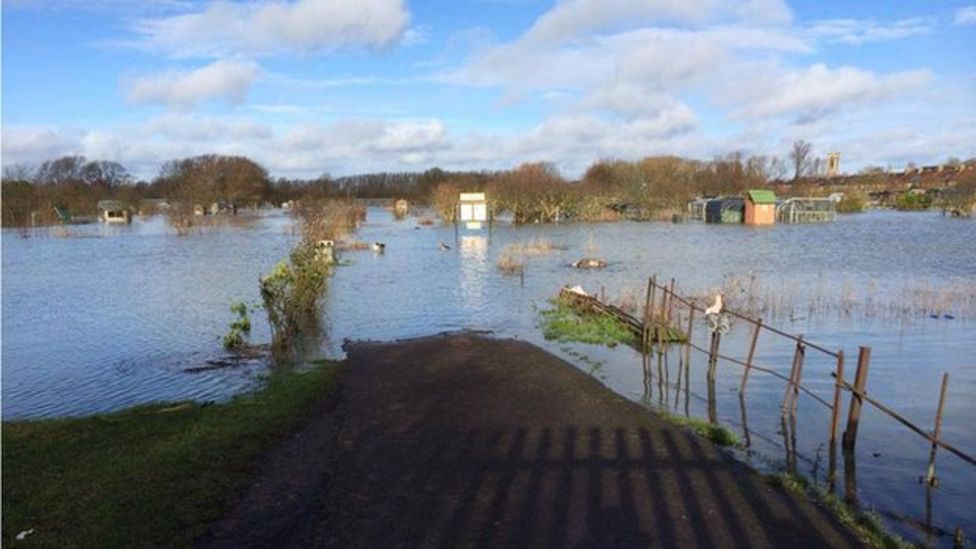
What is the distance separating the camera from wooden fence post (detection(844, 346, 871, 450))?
10.5 m

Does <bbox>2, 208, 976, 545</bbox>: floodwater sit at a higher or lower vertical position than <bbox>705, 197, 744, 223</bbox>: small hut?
lower

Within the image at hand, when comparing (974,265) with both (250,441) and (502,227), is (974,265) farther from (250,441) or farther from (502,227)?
(502,227)

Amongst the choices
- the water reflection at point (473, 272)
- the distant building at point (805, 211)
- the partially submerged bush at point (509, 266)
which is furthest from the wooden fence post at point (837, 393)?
the distant building at point (805, 211)

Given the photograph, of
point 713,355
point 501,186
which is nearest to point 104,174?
point 501,186

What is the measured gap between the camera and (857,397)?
10.9m

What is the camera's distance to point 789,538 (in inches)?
299

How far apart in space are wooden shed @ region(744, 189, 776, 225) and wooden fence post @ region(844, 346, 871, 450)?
2683 inches

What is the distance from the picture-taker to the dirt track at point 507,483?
7.60m

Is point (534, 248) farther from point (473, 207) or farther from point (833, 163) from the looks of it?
point (833, 163)

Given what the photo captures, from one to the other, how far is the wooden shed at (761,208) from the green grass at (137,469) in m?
69.7

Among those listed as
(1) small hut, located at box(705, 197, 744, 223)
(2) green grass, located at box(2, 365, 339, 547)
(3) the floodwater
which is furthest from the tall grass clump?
(1) small hut, located at box(705, 197, 744, 223)

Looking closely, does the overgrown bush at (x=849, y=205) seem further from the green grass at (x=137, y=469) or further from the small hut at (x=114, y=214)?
the green grass at (x=137, y=469)

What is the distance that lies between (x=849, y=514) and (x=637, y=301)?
679 inches

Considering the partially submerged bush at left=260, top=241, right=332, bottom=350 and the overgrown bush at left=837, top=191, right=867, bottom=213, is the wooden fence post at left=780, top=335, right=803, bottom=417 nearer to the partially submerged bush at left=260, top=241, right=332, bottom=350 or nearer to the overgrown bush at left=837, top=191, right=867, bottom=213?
the partially submerged bush at left=260, top=241, right=332, bottom=350
